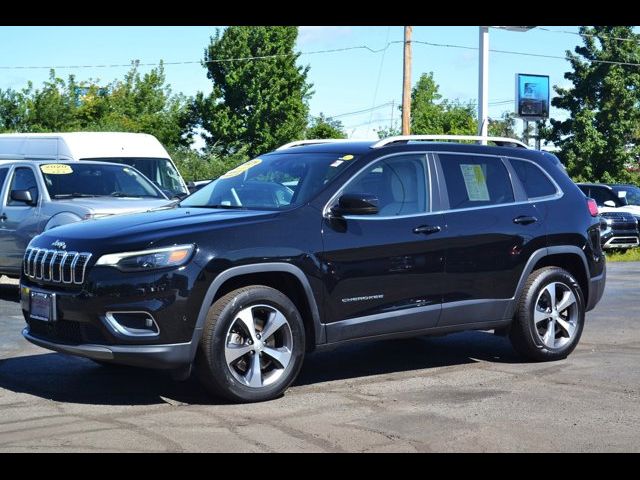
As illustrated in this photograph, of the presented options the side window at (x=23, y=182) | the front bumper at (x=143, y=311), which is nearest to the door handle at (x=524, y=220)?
the front bumper at (x=143, y=311)

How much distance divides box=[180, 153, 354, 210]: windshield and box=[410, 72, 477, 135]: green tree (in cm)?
5429

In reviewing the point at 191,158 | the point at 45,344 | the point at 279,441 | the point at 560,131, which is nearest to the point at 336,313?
the point at 279,441

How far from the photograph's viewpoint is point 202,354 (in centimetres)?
650

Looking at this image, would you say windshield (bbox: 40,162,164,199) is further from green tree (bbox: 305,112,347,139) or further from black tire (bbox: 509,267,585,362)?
green tree (bbox: 305,112,347,139)

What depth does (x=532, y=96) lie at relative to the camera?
2336cm

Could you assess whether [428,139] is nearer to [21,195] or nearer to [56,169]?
[21,195]

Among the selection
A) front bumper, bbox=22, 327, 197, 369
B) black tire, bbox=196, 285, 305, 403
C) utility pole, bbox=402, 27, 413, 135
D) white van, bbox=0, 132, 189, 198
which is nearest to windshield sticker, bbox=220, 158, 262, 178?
black tire, bbox=196, 285, 305, 403

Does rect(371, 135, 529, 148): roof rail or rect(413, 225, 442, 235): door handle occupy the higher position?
rect(371, 135, 529, 148): roof rail

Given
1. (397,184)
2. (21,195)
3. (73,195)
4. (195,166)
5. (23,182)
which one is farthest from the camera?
(195,166)

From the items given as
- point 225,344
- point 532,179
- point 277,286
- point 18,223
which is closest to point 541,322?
point 532,179

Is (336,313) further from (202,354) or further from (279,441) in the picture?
(279,441)

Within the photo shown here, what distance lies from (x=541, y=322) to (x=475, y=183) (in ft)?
4.28

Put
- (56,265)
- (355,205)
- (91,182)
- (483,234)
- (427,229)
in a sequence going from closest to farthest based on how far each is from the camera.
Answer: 1. (56,265)
2. (355,205)
3. (427,229)
4. (483,234)
5. (91,182)

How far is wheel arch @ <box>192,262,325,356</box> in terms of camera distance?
21.3 feet
